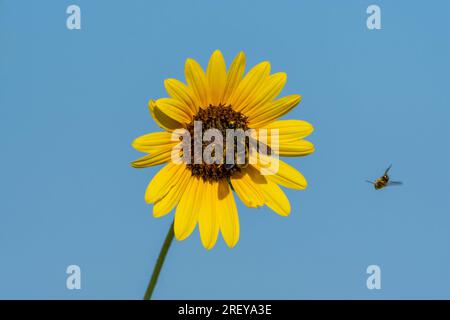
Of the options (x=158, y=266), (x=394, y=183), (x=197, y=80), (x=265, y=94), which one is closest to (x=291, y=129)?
(x=265, y=94)

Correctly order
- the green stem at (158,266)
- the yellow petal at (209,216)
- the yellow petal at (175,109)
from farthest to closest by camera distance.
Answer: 1. the yellow petal at (209,216)
2. the yellow petal at (175,109)
3. the green stem at (158,266)

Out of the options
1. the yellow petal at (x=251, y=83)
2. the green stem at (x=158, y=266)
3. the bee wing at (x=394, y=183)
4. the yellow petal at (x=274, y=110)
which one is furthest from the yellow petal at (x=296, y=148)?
the bee wing at (x=394, y=183)

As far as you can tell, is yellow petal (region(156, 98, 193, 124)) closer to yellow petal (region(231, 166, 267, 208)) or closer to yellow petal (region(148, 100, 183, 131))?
yellow petal (region(148, 100, 183, 131))

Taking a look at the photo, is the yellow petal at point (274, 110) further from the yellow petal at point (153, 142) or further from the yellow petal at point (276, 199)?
the yellow petal at point (153, 142)

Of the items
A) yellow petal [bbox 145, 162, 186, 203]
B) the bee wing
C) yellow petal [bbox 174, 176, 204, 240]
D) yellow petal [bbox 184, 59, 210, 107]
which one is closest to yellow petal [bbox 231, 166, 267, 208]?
yellow petal [bbox 174, 176, 204, 240]

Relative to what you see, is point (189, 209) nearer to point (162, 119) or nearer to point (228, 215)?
point (228, 215)
